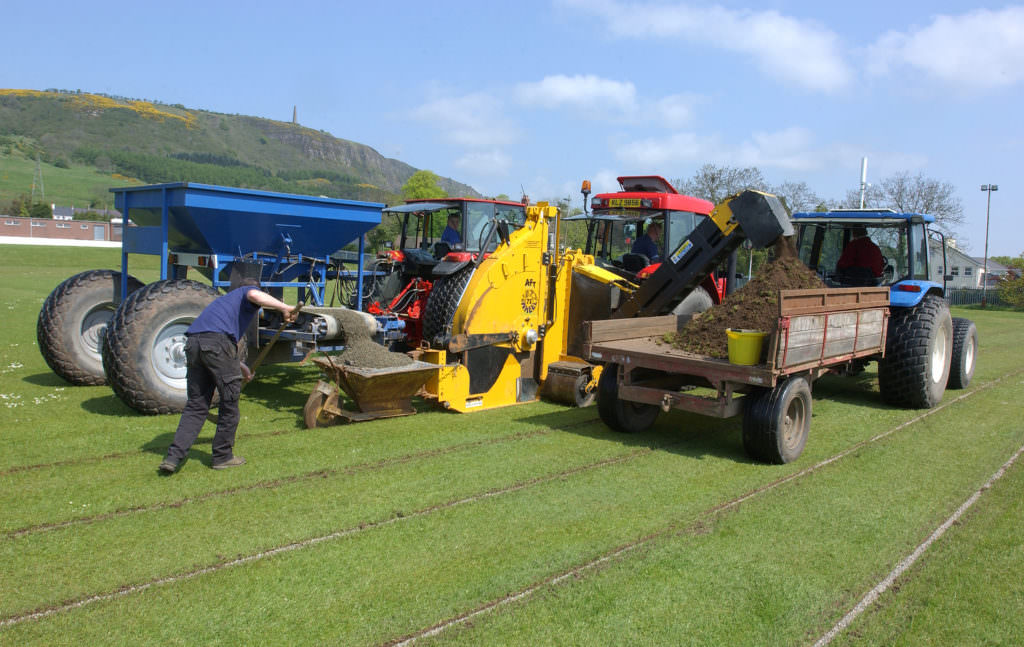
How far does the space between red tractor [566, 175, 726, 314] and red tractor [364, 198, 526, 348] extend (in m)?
1.71

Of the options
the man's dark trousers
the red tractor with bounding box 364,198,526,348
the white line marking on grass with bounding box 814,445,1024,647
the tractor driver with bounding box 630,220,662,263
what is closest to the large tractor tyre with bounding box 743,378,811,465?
the white line marking on grass with bounding box 814,445,1024,647

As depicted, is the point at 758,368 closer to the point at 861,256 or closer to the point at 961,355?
the point at 861,256

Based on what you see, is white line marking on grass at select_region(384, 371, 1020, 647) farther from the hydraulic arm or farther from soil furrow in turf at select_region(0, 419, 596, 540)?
the hydraulic arm

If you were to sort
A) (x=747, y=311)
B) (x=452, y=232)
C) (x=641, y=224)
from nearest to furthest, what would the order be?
1. (x=747, y=311)
2. (x=452, y=232)
3. (x=641, y=224)

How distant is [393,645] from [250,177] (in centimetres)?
11407

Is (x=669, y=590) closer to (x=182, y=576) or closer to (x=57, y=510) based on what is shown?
(x=182, y=576)

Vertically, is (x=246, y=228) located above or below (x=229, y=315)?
above

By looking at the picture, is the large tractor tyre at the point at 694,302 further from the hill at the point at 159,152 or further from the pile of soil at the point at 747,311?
the hill at the point at 159,152

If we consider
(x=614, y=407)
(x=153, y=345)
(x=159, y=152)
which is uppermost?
(x=159, y=152)

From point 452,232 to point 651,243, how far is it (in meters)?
2.98

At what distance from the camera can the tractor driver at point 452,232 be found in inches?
365

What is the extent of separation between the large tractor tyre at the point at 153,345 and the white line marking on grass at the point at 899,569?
5913mm

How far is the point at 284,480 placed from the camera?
5.46 metres

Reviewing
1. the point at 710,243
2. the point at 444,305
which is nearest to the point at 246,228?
the point at 444,305
